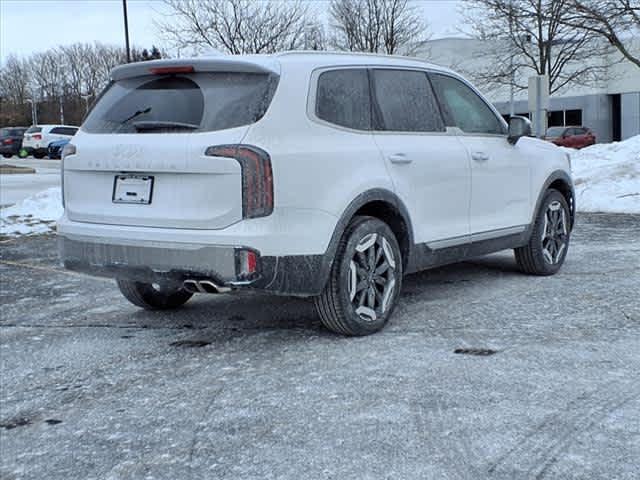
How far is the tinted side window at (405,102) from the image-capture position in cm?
548

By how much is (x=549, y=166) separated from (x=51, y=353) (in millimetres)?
4417

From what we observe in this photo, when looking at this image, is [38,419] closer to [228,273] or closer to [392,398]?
[228,273]

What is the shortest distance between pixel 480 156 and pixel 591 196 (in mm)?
8240

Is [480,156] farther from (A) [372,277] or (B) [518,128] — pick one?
(A) [372,277]

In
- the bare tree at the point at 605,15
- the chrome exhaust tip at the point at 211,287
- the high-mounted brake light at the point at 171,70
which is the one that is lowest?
the chrome exhaust tip at the point at 211,287

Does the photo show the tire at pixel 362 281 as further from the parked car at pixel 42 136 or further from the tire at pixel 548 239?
the parked car at pixel 42 136

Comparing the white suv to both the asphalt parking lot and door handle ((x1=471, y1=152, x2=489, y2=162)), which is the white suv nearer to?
door handle ((x1=471, y1=152, x2=489, y2=162))

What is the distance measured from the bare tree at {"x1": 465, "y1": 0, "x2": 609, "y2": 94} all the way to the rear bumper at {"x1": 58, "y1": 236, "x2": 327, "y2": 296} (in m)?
20.1

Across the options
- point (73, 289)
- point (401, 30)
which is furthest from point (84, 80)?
point (73, 289)

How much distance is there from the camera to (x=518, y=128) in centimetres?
655

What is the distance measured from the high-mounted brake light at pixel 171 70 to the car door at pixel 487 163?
80.4 inches

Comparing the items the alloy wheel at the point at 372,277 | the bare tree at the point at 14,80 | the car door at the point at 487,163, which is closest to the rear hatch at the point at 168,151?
the alloy wheel at the point at 372,277

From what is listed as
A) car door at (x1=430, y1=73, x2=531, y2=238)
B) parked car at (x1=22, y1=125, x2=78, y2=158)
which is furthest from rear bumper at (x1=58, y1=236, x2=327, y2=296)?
parked car at (x1=22, y1=125, x2=78, y2=158)

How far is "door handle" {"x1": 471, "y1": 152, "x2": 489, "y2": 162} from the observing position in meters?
6.12
